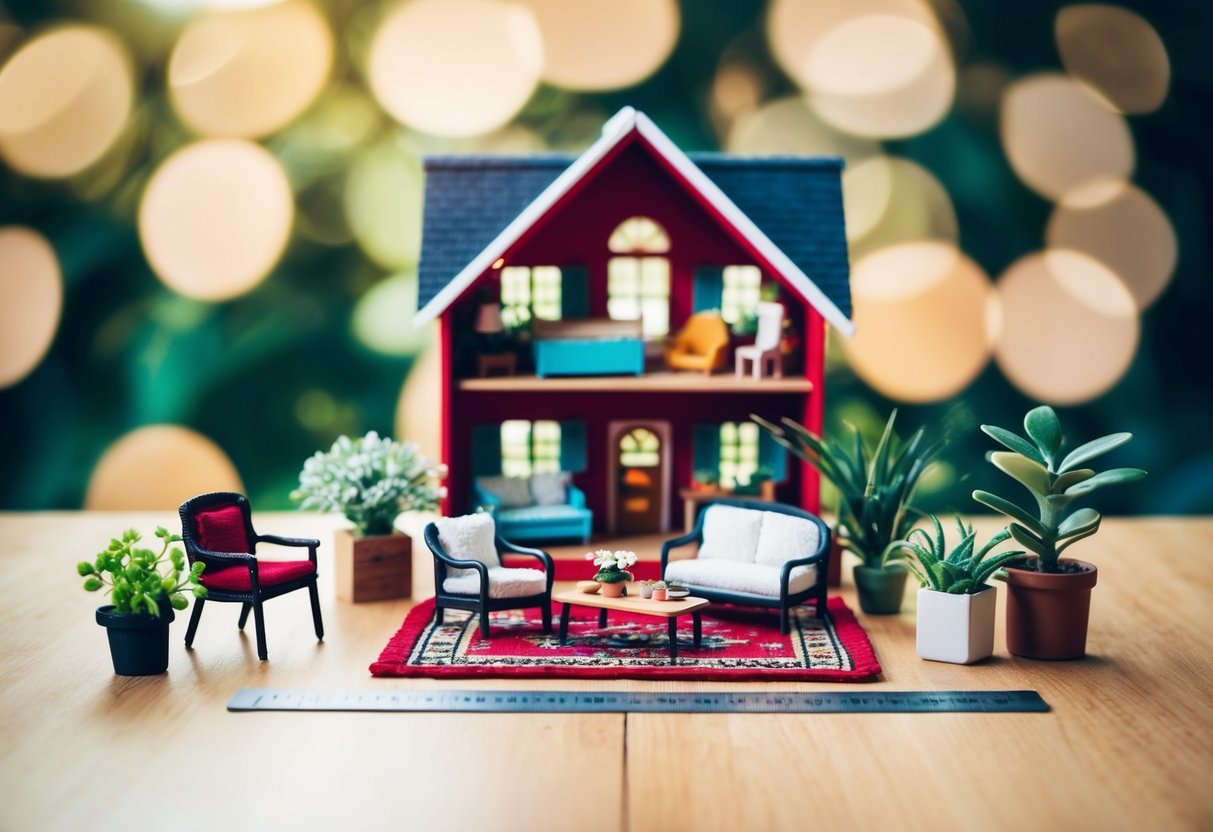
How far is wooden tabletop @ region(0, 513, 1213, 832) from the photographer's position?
5.31 metres

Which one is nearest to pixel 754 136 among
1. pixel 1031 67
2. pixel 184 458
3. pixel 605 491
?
pixel 1031 67

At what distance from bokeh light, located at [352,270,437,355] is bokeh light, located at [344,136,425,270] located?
0.55 feet

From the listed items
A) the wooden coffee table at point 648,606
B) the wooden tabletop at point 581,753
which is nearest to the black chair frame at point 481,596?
the wooden coffee table at point 648,606

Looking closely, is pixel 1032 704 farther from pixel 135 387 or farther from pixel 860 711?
pixel 135 387

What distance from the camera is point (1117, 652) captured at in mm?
7492

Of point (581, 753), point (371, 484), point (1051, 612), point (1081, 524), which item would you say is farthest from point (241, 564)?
point (1081, 524)

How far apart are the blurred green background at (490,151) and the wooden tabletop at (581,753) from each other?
162 inches

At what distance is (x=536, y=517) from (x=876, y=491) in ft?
7.32

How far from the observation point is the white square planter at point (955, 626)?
7168 mm

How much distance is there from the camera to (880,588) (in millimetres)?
8312

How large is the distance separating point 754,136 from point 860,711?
621 cm

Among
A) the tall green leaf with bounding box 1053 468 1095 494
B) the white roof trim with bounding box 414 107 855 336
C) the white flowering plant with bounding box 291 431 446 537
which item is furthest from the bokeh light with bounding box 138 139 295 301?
the tall green leaf with bounding box 1053 468 1095 494

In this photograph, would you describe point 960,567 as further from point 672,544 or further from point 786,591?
point 672,544

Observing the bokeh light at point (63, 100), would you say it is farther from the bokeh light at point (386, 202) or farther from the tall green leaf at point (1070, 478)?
the tall green leaf at point (1070, 478)
